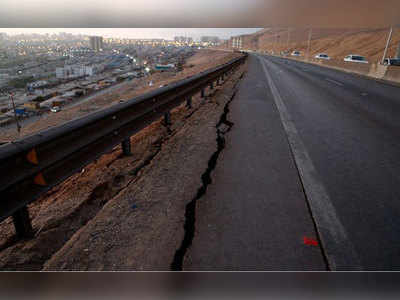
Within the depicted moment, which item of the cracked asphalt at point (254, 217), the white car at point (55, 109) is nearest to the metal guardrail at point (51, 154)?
the cracked asphalt at point (254, 217)

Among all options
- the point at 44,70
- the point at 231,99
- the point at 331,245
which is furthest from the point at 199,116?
the point at 331,245

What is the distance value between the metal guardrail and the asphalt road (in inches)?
53.3

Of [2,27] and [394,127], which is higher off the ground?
[2,27]

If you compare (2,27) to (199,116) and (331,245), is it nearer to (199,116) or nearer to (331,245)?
(331,245)

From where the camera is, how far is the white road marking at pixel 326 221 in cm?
201

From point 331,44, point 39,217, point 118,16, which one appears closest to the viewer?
point 118,16

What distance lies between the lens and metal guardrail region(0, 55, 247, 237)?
1.99 metres

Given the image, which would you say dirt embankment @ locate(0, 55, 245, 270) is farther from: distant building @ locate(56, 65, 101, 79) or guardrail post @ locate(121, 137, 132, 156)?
distant building @ locate(56, 65, 101, 79)

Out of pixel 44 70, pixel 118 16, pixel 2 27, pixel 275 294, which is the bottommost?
pixel 275 294

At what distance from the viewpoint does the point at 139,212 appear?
2631mm

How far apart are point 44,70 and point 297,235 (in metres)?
4.42

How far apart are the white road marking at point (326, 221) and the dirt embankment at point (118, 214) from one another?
119cm

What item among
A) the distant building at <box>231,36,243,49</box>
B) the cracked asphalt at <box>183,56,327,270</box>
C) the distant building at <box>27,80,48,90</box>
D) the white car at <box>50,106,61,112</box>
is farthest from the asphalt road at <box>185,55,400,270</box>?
the distant building at <box>231,36,243,49</box>

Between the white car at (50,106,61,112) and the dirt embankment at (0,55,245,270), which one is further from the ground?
the dirt embankment at (0,55,245,270)
